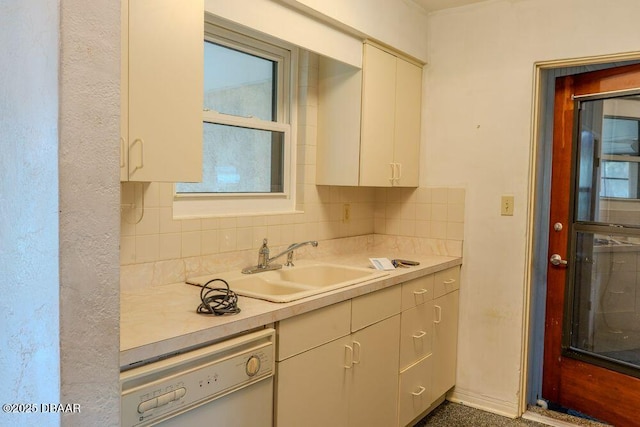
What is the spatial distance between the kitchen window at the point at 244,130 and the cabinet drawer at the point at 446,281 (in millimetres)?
939

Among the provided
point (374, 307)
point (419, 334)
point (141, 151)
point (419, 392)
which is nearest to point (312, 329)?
point (374, 307)

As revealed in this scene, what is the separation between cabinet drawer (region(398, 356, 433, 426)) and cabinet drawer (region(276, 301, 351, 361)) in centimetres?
68

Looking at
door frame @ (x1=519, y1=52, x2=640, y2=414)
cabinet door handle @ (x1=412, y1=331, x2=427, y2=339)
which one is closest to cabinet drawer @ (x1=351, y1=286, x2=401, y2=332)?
cabinet door handle @ (x1=412, y1=331, x2=427, y2=339)

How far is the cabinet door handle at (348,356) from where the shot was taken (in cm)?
204

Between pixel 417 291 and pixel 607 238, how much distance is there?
3.86 feet

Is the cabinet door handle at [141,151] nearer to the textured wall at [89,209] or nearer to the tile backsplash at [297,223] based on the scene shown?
the tile backsplash at [297,223]

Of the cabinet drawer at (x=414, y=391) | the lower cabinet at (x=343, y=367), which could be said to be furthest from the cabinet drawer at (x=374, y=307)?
the cabinet drawer at (x=414, y=391)

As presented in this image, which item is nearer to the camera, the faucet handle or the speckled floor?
the faucet handle

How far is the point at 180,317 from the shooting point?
153 centimetres

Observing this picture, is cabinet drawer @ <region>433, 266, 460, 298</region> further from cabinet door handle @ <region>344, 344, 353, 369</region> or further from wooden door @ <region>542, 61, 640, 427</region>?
cabinet door handle @ <region>344, 344, 353, 369</region>

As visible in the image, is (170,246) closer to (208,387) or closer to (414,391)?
(208,387)

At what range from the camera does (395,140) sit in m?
2.96

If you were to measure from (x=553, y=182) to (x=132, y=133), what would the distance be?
250cm

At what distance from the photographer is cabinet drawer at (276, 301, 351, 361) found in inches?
67.4
